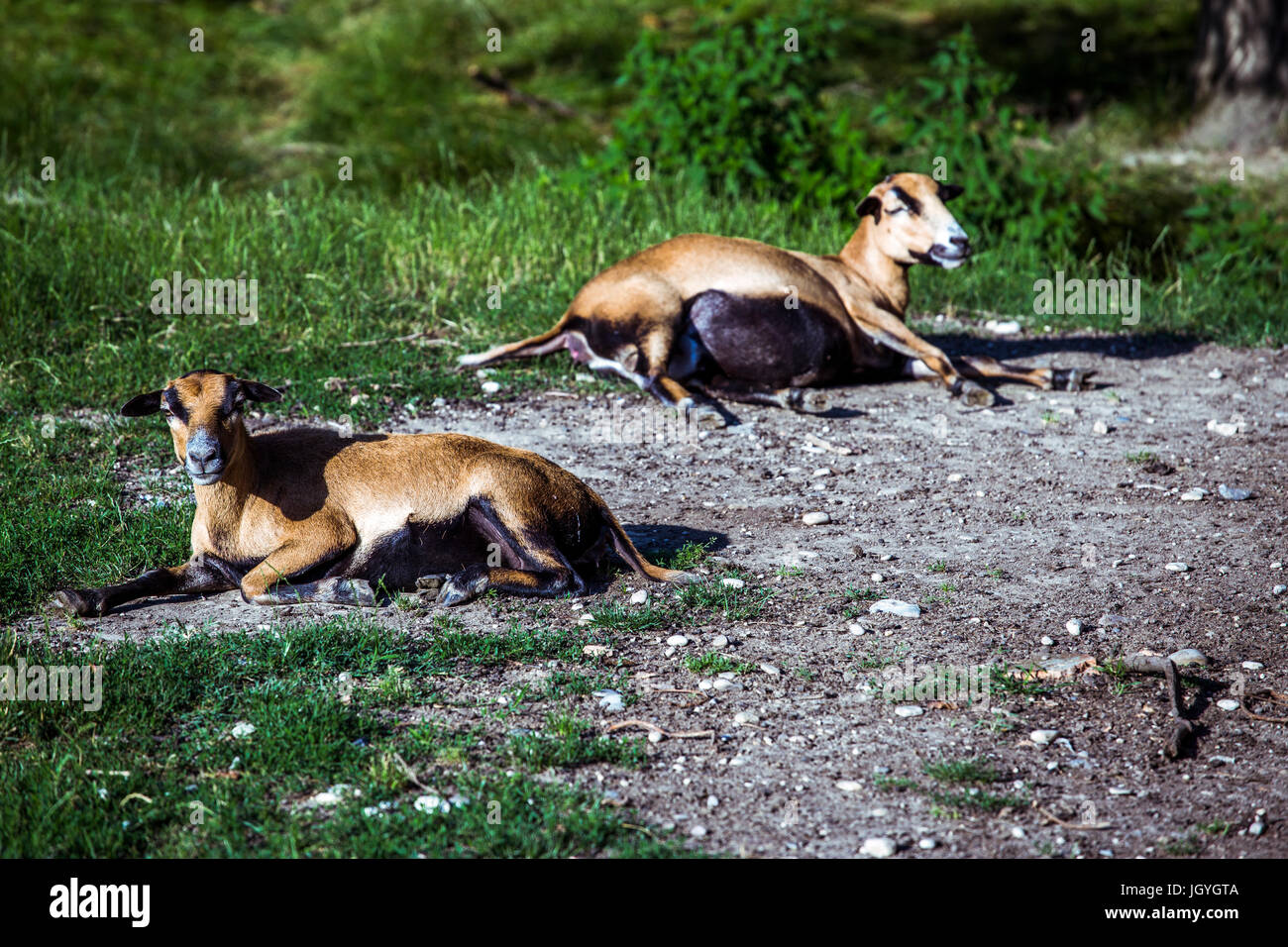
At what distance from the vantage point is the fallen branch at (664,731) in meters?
4.25

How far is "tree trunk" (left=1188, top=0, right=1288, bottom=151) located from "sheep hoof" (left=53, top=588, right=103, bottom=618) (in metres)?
11.4

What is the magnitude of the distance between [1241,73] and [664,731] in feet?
36.0

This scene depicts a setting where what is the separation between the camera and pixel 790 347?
25.3 ft

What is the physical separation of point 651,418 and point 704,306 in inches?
30.5

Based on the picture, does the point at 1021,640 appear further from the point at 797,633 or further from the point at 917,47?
the point at 917,47
